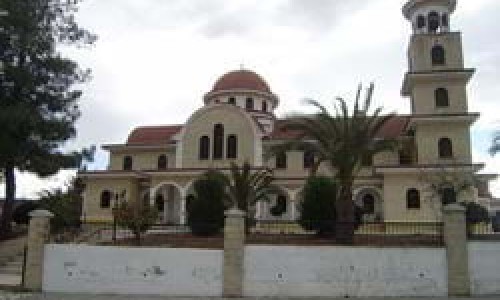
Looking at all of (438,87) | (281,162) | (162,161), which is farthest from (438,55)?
(162,161)

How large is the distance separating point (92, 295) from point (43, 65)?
15800 mm

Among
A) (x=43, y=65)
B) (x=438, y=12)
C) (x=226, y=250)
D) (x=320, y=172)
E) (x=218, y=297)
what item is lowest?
(x=218, y=297)

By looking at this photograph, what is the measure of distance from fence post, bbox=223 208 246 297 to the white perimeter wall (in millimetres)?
7592

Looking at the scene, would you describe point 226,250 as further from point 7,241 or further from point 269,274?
point 7,241

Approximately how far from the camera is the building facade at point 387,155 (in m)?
36.4

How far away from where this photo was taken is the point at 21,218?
40.6 metres

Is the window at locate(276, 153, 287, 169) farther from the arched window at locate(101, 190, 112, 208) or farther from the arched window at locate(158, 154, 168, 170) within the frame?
the arched window at locate(101, 190, 112, 208)

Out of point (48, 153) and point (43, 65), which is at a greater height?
point (43, 65)

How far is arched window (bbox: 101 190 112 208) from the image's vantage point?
42.5 meters

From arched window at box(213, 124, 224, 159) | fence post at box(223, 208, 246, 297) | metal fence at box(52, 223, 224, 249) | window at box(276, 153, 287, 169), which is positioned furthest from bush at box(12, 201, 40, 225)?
fence post at box(223, 208, 246, 297)

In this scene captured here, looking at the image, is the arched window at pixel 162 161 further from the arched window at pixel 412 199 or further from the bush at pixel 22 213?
the arched window at pixel 412 199

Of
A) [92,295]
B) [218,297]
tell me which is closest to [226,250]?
[218,297]

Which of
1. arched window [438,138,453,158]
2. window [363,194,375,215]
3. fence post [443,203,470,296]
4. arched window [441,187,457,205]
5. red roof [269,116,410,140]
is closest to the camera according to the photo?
fence post [443,203,470,296]

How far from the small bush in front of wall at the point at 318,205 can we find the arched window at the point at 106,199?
18.4 metres
